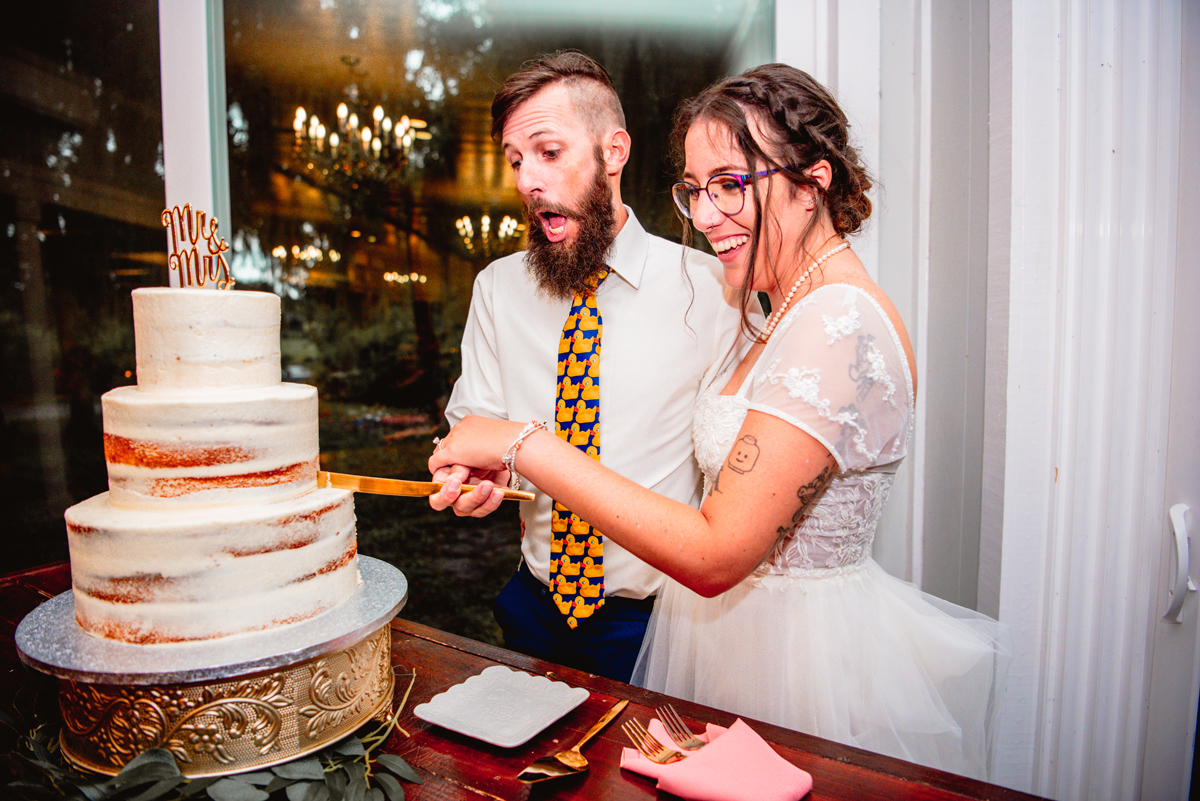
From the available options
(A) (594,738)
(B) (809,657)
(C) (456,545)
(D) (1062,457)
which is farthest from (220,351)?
(C) (456,545)

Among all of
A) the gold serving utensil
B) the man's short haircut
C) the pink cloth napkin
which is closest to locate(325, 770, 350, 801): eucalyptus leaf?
the gold serving utensil

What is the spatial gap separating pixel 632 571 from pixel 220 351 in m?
1.08

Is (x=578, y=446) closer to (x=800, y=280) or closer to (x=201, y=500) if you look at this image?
(x=800, y=280)

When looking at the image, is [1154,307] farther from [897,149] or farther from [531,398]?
[531,398]

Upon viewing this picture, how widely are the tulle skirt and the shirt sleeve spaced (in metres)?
0.86

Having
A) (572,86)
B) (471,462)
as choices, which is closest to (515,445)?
(471,462)

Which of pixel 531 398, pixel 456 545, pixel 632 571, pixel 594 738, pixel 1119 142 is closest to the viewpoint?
pixel 594 738

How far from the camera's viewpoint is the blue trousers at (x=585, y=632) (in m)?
1.64

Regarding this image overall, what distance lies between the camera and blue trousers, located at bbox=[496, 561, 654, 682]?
5.37 feet

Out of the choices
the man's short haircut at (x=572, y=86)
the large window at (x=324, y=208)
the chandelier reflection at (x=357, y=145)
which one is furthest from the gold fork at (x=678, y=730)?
the chandelier reflection at (x=357, y=145)

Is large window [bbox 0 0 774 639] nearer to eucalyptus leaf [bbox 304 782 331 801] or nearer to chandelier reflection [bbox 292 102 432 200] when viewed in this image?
chandelier reflection [bbox 292 102 432 200]

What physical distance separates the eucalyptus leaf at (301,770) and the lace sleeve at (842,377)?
883 millimetres

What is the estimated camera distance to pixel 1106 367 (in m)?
1.39

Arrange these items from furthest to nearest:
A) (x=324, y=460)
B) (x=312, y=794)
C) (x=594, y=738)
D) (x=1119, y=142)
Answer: (x=324, y=460), (x=1119, y=142), (x=594, y=738), (x=312, y=794)
